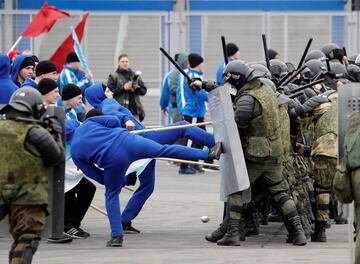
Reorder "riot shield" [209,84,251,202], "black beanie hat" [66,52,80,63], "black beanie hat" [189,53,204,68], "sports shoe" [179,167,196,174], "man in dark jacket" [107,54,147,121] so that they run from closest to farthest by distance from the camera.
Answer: "riot shield" [209,84,251,202], "black beanie hat" [66,52,80,63], "man in dark jacket" [107,54,147,121], "black beanie hat" [189,53,204,68], "sports shoe" [179,167,196,174]

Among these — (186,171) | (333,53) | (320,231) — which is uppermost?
(333,53)

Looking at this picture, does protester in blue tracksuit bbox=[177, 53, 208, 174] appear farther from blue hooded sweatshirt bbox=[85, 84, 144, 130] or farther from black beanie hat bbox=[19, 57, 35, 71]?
blue hooded sweatshirt bbox=[85, 84, 144, 130]

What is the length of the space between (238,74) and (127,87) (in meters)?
9.24

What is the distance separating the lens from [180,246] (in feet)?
46.7

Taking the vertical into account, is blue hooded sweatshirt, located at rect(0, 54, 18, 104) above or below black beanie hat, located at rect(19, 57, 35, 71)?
below

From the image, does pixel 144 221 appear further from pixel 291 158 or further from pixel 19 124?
pixel 19 124

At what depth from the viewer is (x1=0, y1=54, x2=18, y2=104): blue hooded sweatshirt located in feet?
52.1

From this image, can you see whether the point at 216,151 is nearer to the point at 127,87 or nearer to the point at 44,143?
the point at 44,143

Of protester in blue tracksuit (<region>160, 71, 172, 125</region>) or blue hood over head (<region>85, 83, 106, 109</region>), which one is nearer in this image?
blue hood over head (<region>85, 83, 106, 109</region>)

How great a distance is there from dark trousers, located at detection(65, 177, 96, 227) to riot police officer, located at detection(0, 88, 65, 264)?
12.5ft

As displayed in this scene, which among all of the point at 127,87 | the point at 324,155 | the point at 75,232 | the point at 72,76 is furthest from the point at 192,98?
the point at 324,155

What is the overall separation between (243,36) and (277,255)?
14798 millimetres

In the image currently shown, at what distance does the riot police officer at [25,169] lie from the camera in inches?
434

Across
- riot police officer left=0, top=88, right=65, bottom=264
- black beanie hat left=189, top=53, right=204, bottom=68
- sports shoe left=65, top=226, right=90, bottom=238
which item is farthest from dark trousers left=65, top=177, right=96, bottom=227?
black beanie hat left=189, top=53, right=204, bottom=68
